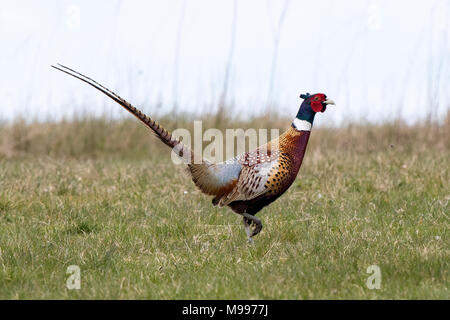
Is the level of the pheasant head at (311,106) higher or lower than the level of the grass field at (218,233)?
higher

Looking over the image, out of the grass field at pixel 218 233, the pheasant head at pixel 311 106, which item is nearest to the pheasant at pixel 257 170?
the pheasant head at pixel 311 106

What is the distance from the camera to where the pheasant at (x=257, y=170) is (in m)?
5.39

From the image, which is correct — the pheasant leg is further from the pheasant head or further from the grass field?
the pheasant head

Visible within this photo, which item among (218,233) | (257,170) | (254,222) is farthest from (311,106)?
(218,233)

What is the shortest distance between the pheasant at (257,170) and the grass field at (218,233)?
377 mm

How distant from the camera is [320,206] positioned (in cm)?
714

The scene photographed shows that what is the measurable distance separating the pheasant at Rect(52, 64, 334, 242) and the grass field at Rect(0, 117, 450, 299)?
377 millimetres

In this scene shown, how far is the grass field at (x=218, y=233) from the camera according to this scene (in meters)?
4.59

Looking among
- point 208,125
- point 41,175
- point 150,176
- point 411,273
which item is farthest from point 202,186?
point 208,125

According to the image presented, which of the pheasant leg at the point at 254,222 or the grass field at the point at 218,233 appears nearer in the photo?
the grass field at the point at 218,233

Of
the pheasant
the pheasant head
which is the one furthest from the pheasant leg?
the pheasant head

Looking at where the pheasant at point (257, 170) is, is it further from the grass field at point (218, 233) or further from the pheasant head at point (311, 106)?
the grass field at point (218, 233)

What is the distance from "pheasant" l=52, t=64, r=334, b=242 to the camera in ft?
17.7
